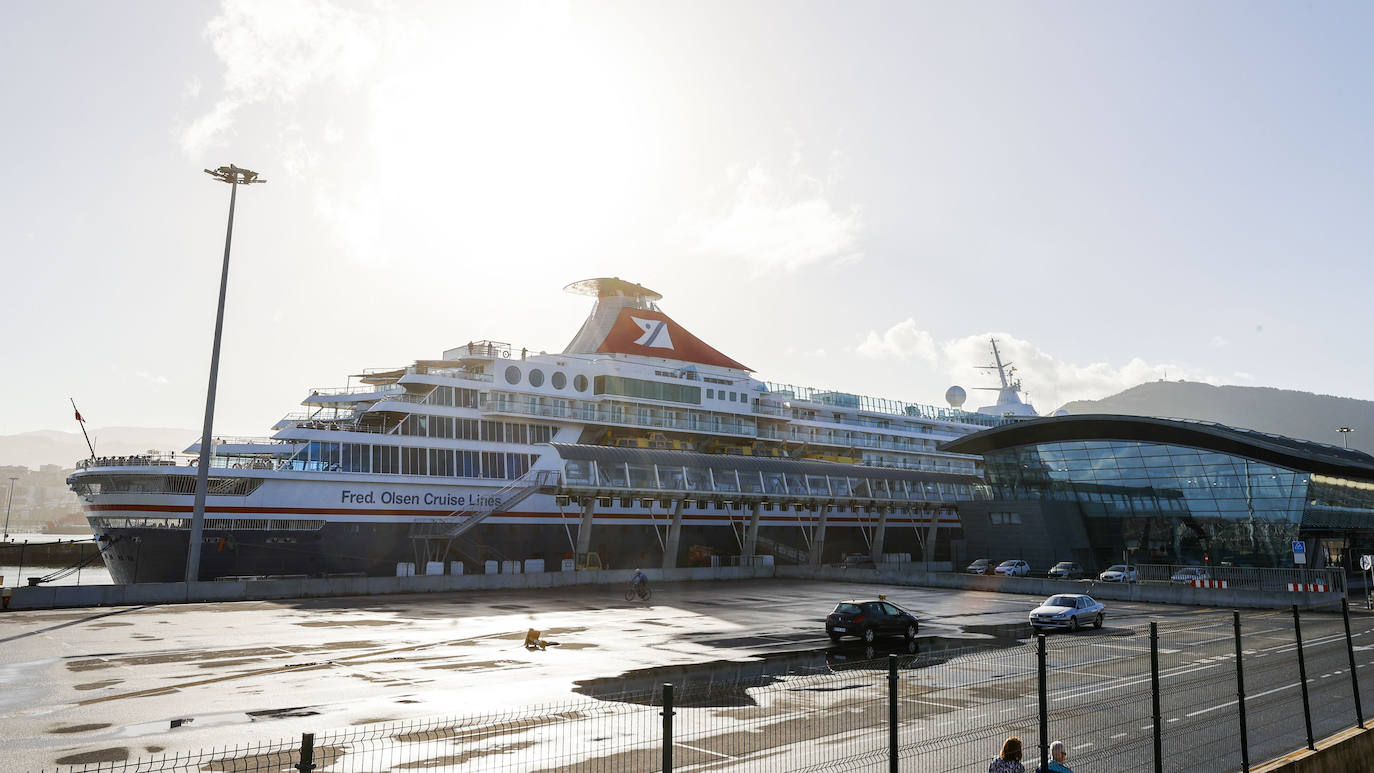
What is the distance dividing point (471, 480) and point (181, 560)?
14309 millimetres

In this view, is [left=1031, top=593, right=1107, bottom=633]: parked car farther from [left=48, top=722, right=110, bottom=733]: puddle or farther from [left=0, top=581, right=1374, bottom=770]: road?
[left=48, top=722, right=110, bottom=733]: puddle

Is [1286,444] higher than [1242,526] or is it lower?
higher

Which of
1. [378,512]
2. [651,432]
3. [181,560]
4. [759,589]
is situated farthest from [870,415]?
[181,560]

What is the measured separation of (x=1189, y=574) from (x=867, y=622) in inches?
1196

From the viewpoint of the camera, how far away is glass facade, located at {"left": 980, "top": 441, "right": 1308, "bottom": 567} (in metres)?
51.5

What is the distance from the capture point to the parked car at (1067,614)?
25.4 meters

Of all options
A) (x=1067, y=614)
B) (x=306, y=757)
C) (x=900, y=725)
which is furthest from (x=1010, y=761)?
(x=1067, y=614)

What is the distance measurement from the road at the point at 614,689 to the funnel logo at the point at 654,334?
36.8 metres

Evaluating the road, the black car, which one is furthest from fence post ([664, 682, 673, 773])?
the black car

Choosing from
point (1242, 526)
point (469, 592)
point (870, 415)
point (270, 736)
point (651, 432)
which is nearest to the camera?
point (270, 736)

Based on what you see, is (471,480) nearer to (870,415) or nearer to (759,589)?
(759,589)

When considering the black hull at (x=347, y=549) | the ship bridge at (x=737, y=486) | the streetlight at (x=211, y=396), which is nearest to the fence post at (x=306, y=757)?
the streetlight at (x=211, y=396)

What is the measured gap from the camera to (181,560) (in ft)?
125

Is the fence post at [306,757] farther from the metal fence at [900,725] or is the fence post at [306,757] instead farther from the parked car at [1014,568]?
the parked car at [1014,568]
